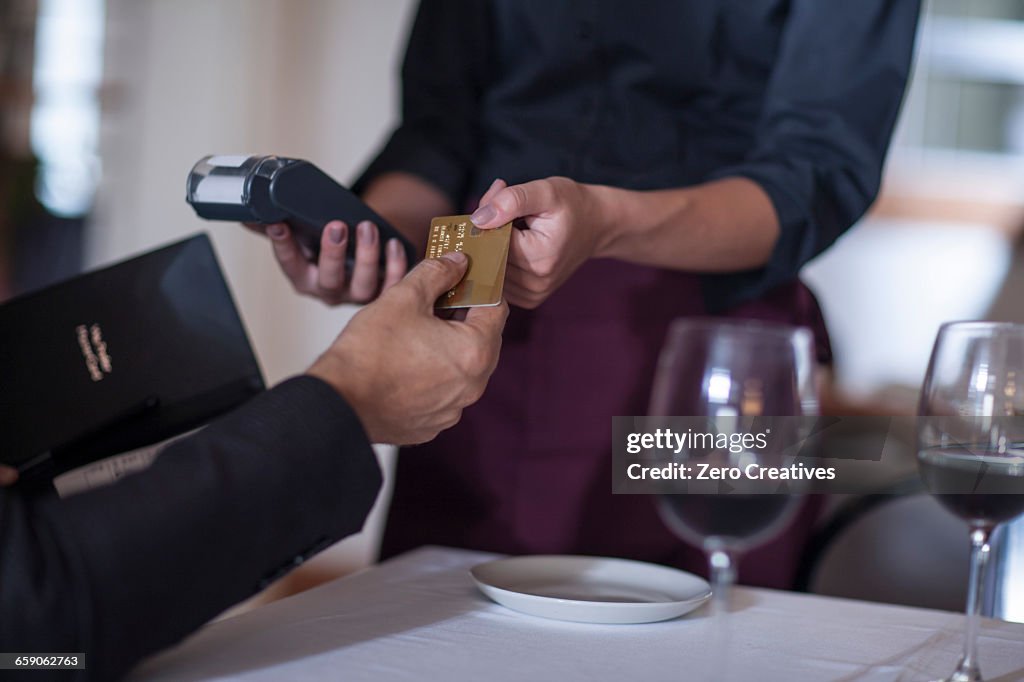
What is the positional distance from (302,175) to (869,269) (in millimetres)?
2443

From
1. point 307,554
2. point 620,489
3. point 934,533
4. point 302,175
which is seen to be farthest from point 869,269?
point 307,554

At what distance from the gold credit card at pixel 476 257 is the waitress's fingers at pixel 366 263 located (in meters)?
0.17

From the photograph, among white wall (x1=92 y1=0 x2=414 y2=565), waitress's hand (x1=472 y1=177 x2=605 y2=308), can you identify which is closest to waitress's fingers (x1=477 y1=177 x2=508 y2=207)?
waitress's hand (x1=472 y1=177 x2=605 y2=308)

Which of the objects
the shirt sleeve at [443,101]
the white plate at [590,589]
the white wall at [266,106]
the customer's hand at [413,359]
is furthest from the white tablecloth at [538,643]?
the white wall at [266,106]

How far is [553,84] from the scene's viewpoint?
1.04 meters

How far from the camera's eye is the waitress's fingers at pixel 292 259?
2.78 ft

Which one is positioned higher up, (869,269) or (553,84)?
(553,84)

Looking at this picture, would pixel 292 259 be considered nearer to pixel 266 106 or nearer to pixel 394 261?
pixel 394 261

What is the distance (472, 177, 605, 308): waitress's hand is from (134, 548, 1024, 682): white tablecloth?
22 cm

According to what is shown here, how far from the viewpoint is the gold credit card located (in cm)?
62

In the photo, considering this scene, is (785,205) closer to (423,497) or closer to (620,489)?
(620,489)

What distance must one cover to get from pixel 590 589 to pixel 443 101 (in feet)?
2.06

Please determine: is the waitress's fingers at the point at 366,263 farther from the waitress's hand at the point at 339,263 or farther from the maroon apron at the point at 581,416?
the maroon apron at the point at 581,416

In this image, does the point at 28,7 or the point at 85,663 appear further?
the point at 28,7
